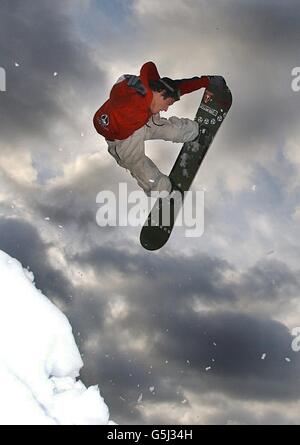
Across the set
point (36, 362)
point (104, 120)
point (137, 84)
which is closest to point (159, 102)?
point (137, 84)

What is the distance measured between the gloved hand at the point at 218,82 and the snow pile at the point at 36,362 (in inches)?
302

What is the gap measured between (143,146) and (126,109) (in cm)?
130

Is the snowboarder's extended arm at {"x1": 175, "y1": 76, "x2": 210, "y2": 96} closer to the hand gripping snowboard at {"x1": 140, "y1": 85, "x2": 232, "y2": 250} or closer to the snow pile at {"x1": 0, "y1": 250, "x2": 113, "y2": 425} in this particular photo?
the hand gripping snowboard at {"x1": 140, "y1": 85, "x2": 232, "y2": 250}

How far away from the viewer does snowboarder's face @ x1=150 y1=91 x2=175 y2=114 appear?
11.2 metres

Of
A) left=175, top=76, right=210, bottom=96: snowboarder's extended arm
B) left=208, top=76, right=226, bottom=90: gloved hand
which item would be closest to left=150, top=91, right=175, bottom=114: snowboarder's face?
left=175, top=76, right=210, bottom=96: snowboarder's extended arm

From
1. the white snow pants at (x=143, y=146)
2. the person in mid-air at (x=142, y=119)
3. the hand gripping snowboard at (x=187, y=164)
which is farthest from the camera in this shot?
the hand gripping snowboard at (x=187, y=164)

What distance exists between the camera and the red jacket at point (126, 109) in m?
11.1

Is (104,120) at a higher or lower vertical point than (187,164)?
lower

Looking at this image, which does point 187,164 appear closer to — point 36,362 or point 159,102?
point 159,102

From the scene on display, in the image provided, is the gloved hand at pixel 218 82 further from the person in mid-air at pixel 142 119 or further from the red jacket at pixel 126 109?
the red jacket at pixel 126 109

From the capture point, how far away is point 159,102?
11.4 metres

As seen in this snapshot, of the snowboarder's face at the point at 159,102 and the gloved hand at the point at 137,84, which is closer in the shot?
the gloved hand at the point at 137,84

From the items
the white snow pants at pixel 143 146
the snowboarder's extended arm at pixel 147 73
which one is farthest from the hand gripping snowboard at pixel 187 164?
the snowboarder's extended arm at pixel 147 73

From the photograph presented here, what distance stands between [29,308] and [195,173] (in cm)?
621
